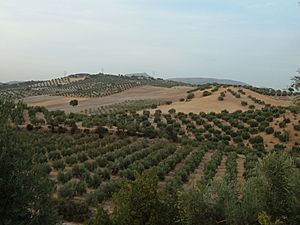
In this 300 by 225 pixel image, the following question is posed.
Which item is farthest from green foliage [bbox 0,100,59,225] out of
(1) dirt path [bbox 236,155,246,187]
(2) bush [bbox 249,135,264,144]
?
(2) bush [bbox 249,135,264,144]

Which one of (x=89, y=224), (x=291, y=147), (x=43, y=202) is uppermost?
(x=43, y=202)

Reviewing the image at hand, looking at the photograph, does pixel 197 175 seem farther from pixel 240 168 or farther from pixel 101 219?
pixel 101 219

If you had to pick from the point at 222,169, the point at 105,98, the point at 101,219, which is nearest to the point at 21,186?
the point at 101,219

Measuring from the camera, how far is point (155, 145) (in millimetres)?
41938

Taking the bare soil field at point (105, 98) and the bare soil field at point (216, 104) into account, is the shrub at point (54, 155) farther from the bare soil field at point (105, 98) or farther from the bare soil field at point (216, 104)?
the bare soil field at point (105, 98)

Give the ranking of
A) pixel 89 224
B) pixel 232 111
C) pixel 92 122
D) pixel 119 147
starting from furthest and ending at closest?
1. pixel 232 111
2. pixel 92 122
3. pixel 119 147
4. pixel 89 224

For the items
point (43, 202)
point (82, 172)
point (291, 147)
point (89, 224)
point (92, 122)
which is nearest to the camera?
point (43, 202)

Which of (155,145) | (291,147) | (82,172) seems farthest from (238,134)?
(82,172)

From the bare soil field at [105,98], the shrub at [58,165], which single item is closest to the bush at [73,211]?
the shrub at [58,165]

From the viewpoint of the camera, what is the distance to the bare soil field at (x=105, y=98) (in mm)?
88125

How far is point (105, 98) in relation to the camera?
344 ft

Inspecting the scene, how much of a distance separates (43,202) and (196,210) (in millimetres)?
5227

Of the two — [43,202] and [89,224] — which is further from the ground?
[43,202]

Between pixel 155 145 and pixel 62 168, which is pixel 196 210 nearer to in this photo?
pixel 62 168
